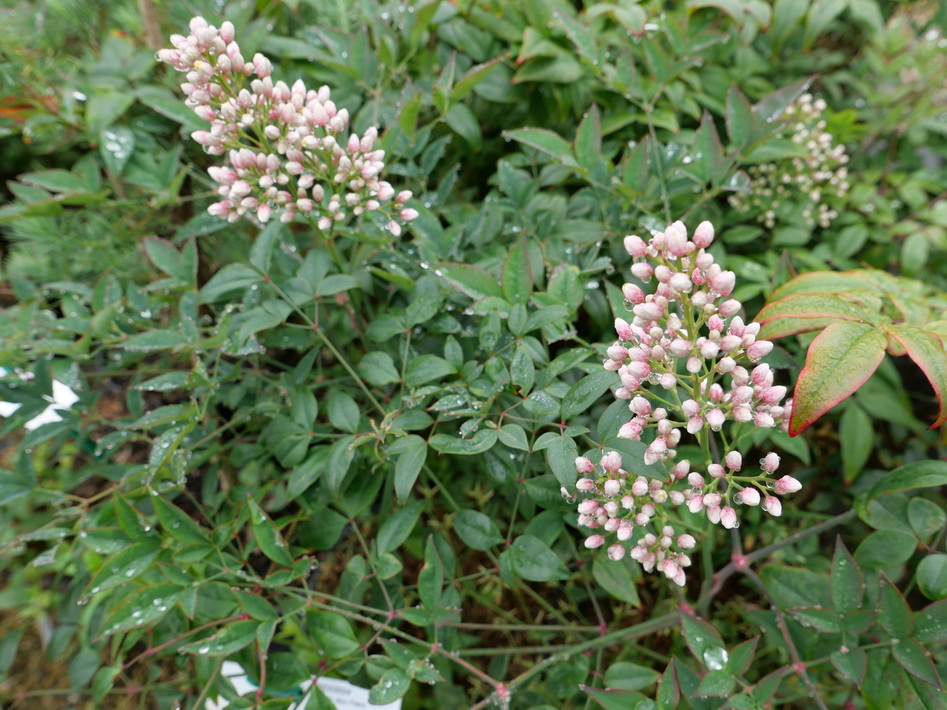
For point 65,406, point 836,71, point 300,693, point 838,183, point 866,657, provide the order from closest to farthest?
point 866,657 < point 300,693 < point 65,406 < point 838,183 < point 836,71

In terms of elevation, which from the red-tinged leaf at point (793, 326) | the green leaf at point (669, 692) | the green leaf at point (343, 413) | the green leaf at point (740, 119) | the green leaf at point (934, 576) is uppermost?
the green leaf at point (740, 119)

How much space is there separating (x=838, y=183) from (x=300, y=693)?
5.72ft

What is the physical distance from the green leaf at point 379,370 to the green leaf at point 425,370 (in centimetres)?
6

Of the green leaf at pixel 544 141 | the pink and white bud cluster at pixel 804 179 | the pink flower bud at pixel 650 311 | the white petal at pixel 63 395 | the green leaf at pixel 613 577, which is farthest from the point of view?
the pink and white bud cluster at pixel 804 179

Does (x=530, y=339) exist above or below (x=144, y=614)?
above

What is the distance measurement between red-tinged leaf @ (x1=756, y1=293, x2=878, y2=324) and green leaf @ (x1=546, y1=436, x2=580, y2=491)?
0.35 metres

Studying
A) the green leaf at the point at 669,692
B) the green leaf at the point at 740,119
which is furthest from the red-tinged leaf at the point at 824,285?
the green leaf at the point at 669,692

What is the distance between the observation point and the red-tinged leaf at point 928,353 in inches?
29.9

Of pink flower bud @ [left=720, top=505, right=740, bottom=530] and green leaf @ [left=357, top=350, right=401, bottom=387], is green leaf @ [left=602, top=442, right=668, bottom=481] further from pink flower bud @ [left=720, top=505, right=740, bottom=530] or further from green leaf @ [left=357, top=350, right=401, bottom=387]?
green leaf @ [left=357, top=350, right=401, bottom=387]

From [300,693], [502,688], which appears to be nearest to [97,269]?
[300,693]

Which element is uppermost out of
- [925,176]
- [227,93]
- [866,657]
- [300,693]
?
[925,176]

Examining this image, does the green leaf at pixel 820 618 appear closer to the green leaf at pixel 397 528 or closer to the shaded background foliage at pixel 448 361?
the shaded background foliage at pixel 448 361

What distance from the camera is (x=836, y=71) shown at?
1926 millimetres

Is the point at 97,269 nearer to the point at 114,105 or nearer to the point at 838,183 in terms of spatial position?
the point at 114,105
